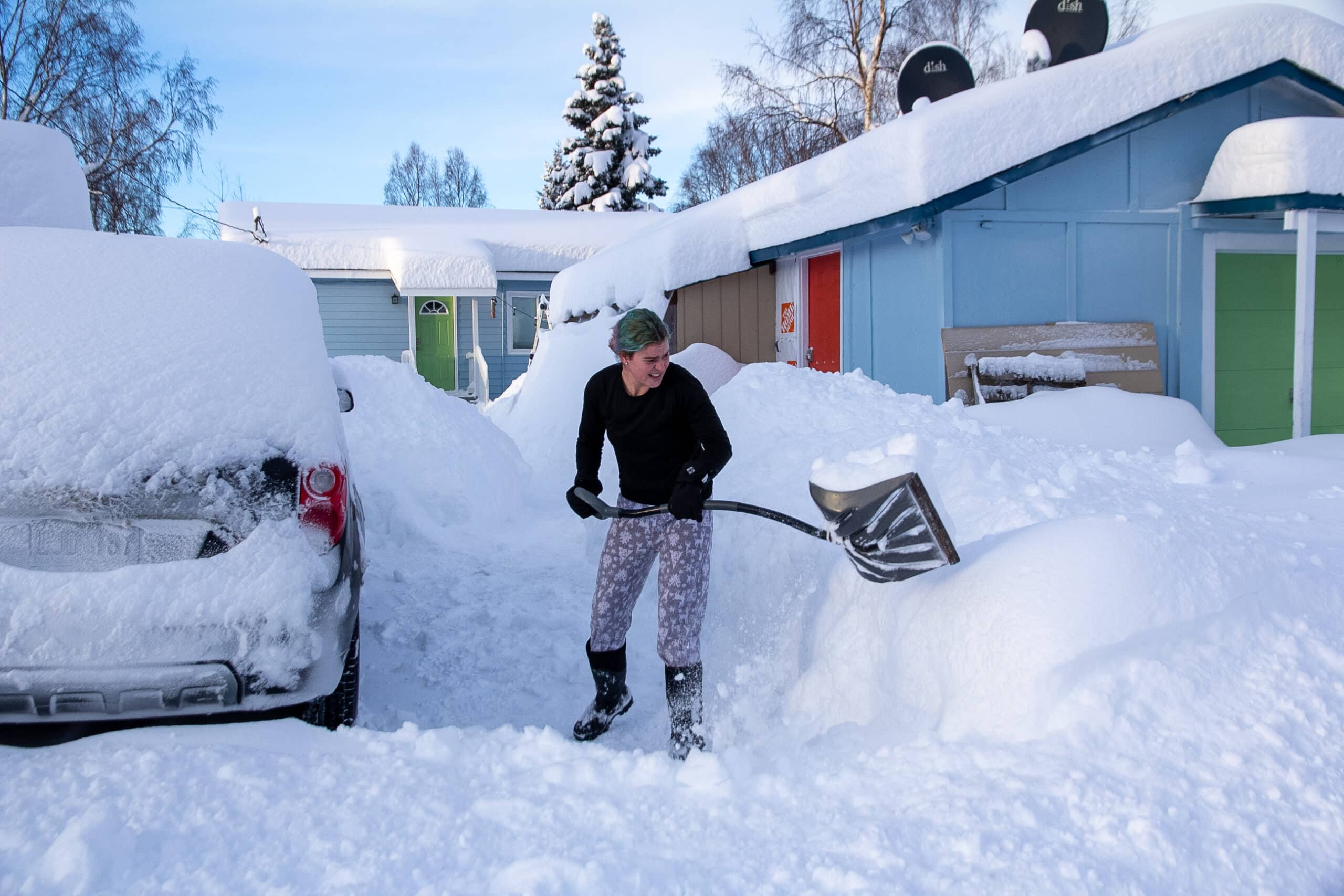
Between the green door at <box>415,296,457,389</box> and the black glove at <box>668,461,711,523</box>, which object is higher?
the green door at <box>415,296,457,389</box>

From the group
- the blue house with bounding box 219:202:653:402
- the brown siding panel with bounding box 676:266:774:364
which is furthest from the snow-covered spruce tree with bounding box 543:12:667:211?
the brown siding panel with bounding box 676:266:774:364

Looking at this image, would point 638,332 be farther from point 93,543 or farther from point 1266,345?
point 1266,345

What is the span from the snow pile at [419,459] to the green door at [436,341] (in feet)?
33.2

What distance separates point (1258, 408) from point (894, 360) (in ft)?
11.6

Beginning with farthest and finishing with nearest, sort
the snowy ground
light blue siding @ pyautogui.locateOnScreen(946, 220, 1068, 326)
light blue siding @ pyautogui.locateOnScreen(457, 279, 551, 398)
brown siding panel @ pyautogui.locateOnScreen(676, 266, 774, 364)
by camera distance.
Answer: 1. light blue siding @ pyautogui.locateOnScreen(457, 279, 551, 398)
2. brown siding panel @ pyautogui.locateOnScreen(676, 266, 774, 364)
3. light blue siding @ pyautogui.locateOnScreen(946, 220, 1068, 326)
4. the snowy ground

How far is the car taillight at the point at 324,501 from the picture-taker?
2621 mm

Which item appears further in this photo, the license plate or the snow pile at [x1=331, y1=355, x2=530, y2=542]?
the snow pile at [x1=331, y1=355, x2=530, y2=542]

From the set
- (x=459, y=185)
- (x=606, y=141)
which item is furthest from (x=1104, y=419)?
(x=459, y=185)

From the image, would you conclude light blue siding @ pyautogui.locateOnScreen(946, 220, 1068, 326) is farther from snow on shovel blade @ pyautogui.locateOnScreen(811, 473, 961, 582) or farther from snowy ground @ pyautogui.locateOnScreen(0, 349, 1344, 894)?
snow on shovel blade @ pyautogui.locateOnScreen(811, 473, 961, 582)

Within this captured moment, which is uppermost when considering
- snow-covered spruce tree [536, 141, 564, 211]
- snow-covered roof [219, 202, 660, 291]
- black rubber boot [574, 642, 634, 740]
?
snow-covered spruce tree [536, 141, 564, 211]

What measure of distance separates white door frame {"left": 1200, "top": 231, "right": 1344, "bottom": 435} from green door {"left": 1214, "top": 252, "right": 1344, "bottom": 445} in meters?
0.06

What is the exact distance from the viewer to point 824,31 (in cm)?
2145

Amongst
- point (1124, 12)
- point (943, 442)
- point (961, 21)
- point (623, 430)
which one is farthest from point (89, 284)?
point (1124, 12)

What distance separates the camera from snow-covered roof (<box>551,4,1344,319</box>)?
7223 mm
